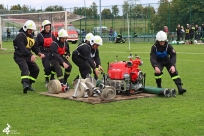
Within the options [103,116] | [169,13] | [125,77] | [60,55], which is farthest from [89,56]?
[169,13]

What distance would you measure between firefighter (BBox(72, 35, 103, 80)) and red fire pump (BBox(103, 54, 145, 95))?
0.63 m

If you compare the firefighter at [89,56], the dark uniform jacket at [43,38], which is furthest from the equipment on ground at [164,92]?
the dark uniform jacket at [43,38]

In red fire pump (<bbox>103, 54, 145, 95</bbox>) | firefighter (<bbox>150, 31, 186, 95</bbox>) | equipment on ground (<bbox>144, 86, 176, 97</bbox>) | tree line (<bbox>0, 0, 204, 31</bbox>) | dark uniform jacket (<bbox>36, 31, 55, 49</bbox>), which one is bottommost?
equipment on ground (<bbox>144, 86, 176, 97</bbox>)

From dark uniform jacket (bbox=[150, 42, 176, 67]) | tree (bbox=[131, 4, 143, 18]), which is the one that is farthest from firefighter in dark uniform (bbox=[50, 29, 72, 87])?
tree (bbox=[131, 4, 143, 18])

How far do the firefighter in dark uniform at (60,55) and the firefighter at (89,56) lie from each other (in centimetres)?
38

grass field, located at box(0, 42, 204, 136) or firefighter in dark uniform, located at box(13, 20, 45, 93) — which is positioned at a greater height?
firefighter in dark uniform, located at box(13, 20, 45, 93)

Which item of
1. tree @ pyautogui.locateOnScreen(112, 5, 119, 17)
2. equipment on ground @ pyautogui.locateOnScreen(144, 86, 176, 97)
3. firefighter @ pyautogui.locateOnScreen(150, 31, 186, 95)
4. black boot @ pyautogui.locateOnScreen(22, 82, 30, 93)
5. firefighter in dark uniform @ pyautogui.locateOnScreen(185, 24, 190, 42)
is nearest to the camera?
equipment on ground @ pyautogui.locateOnScreen(144, 86, 176, 97)

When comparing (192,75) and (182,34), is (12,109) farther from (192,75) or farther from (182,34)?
(182,34)

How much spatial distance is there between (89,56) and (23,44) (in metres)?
2.16

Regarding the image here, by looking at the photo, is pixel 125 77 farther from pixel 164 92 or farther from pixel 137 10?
pixel 137 10

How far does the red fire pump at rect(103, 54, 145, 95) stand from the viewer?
12.2 m

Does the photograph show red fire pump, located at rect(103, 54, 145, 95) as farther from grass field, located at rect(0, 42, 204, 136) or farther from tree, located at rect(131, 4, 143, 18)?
tree, located at rect(131, 4, 143, 18)

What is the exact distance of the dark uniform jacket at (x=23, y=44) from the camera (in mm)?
13484

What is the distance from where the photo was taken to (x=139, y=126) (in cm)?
859
